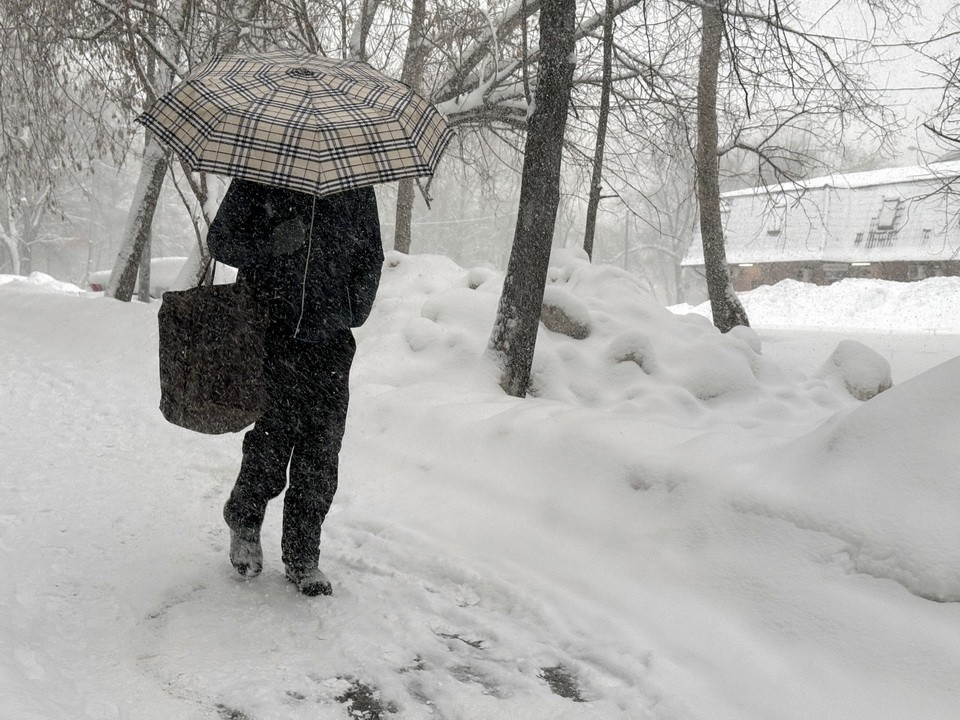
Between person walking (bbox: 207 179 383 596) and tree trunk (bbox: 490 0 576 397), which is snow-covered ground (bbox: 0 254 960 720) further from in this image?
tree trunk (bbox: 490 0 576 397)

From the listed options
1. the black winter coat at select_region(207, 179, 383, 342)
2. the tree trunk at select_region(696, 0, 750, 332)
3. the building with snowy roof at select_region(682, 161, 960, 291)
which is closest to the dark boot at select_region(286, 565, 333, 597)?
the black winter coat at select_region(207, 179, 383, 342)

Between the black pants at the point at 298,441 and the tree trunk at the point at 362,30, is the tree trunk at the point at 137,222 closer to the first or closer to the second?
the tree trunk at the point at 362,30

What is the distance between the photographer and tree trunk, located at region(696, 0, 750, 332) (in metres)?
11.5

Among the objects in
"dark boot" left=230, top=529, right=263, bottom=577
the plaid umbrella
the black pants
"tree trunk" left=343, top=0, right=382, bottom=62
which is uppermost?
"tree trunk" left=343, top=0, right=382, bottom=62

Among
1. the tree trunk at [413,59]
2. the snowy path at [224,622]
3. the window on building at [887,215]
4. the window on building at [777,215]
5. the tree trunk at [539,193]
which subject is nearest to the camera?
the snowy path at [224,622]

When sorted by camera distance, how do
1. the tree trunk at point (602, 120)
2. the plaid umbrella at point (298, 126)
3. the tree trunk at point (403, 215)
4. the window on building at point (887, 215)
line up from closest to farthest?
1. the plaid umbrella at point (298, 126)
2. the tree trunk at point (602, 120)
3. the tree trunk at point (403, 215)
4. the window on building at point (887, 215)

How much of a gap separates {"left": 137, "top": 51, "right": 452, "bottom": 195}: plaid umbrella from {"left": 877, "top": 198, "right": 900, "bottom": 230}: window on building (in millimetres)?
31807

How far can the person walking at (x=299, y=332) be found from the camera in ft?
9.89

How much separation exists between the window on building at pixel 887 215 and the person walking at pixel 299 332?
105ft

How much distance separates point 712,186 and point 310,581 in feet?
34.4

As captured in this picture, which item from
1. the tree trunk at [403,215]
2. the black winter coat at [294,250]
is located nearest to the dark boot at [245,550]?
the black winter coat at [294,250]

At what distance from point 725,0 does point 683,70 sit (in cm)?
542

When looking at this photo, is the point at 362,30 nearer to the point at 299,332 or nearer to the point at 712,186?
the point at 712,186

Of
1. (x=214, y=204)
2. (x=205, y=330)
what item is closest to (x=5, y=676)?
(x=205, y=330)
